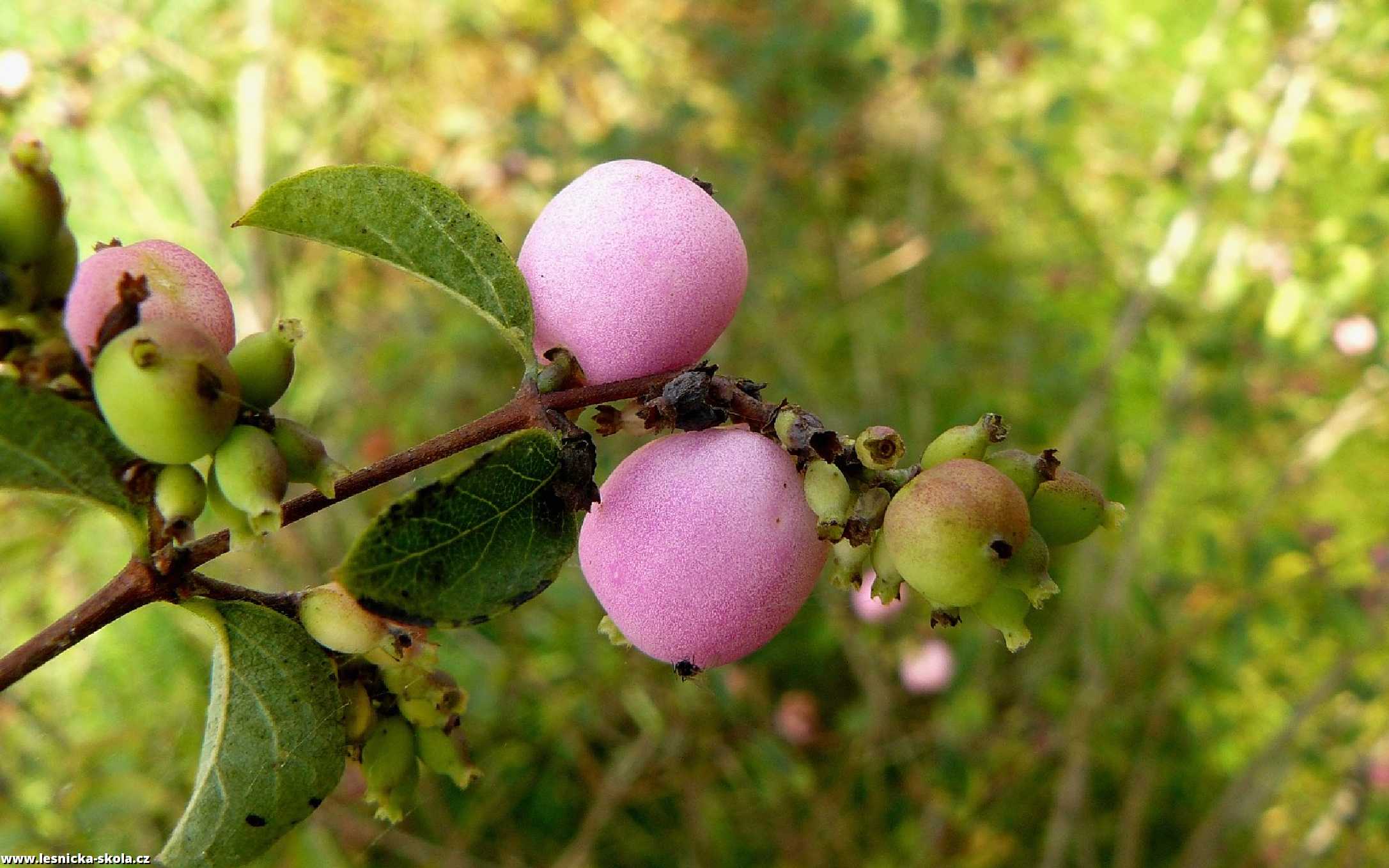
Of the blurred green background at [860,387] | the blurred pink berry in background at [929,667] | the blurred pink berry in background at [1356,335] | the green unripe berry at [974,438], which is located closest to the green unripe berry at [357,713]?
the green unripe berry at [974,438]

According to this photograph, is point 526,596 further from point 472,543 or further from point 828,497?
point 828,497

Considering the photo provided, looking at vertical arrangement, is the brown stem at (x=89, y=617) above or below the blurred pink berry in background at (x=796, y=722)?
above

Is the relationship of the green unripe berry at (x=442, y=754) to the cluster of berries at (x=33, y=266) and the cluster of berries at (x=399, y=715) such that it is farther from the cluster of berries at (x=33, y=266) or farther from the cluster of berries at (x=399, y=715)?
the cluster of berries at (x=33, y=266)

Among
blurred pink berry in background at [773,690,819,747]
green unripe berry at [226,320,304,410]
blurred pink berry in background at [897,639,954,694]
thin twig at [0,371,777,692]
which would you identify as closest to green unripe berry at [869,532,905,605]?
thin twig at [0,371,777,692]

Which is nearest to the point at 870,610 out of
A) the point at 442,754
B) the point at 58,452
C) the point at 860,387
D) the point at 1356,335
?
the point at 860,387

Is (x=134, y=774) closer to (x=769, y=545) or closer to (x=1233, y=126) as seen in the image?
(x=769, y=545)

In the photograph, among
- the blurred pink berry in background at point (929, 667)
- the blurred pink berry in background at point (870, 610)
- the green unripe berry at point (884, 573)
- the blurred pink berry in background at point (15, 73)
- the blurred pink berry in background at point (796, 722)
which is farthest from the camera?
the blurred pink berry in background at point (796, 722)

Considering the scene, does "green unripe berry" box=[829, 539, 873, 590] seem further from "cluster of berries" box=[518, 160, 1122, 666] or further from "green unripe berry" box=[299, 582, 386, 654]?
"green unripe berry" box=[299, 582, 386, 654]

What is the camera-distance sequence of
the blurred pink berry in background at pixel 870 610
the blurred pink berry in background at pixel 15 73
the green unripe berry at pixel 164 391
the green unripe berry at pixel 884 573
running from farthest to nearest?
the blurred pink berry in background at pixel 870 610, the blurred pink berry in background at pixel 15 73, the green unripe berry at pixel 884 573, the green unripe berry at pixel 164 391
